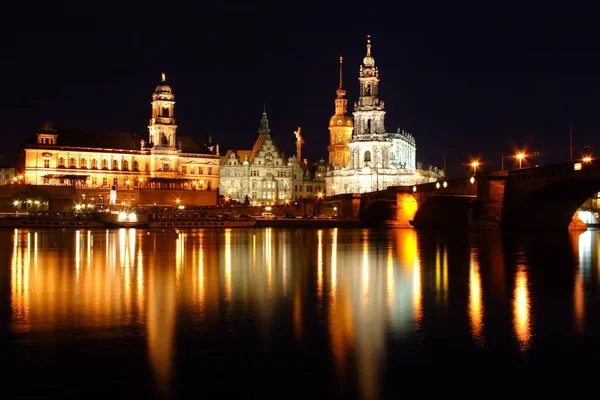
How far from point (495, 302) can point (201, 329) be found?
31.5ft

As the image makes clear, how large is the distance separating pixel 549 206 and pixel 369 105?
89.0m

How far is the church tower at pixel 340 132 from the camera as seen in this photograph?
186875 mm

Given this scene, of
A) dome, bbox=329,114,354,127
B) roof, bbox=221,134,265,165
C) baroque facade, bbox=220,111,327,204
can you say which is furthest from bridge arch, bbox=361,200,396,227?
dome, bbox=329,114,354,127

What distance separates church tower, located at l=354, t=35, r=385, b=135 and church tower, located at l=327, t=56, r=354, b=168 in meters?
26.5

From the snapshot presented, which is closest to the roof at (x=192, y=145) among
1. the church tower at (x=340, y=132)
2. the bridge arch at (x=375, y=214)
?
the church tower at (x=340, y=132)

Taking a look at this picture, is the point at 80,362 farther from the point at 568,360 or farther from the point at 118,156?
the point at 118,156

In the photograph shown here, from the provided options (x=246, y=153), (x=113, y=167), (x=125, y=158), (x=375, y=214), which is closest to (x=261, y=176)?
(x=246, y=153)

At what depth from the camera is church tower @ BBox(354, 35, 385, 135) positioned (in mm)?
158125

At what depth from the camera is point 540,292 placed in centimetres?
2489

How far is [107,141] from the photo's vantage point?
158375mm

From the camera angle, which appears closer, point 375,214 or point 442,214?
point 442,214

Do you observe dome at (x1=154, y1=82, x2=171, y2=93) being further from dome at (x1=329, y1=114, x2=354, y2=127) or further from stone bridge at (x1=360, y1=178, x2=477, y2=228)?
stone bridge at (x1=360, y1=178, x2=477, y2=228)

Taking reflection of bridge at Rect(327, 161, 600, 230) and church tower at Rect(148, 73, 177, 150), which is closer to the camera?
reflection of bridge at Rect(327, 161, 600, 230)

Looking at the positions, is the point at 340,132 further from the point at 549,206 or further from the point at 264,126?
the point at 549,206
